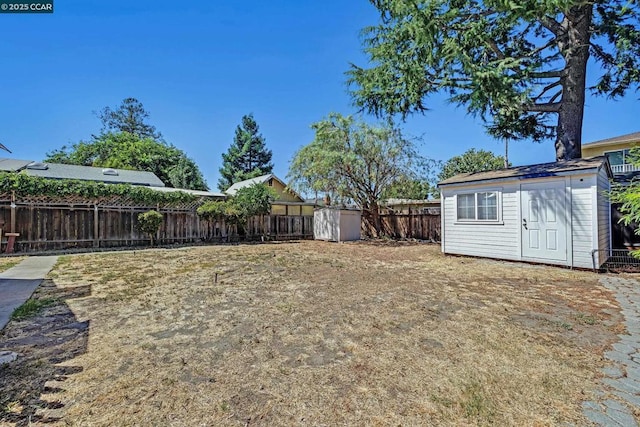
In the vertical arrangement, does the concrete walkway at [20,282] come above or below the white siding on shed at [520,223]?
below

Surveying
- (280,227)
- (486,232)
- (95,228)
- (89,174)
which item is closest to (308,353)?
(486,232)

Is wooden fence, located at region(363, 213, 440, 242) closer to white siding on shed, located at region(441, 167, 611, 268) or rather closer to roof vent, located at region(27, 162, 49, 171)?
white siding on shed, located at region(441, 167, 611, 268)

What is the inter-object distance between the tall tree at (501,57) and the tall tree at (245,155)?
22.8 metres

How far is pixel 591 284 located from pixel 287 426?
6723mm

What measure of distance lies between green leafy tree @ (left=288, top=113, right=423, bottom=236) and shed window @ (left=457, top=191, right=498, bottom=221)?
5.20 metres

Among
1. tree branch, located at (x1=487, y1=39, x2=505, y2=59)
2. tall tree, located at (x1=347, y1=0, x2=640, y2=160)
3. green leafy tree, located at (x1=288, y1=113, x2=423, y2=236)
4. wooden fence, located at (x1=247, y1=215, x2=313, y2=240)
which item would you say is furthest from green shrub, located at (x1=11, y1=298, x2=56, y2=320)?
tree branch, located at (x1=487, y1=39, x2=505, y2=59)

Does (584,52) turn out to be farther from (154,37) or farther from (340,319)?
(154,37)

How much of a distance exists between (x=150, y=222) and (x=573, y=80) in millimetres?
16222

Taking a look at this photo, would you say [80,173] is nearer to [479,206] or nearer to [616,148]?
[479,206]

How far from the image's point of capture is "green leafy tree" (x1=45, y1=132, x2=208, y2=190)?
89.5ft

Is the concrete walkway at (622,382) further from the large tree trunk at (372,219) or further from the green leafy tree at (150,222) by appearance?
the green leafy tree at (150,222)

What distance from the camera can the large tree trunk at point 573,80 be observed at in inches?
378

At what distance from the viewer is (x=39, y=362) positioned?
261cm

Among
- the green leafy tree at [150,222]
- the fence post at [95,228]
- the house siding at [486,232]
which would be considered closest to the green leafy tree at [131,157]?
the green leafy tree at [150,222]
